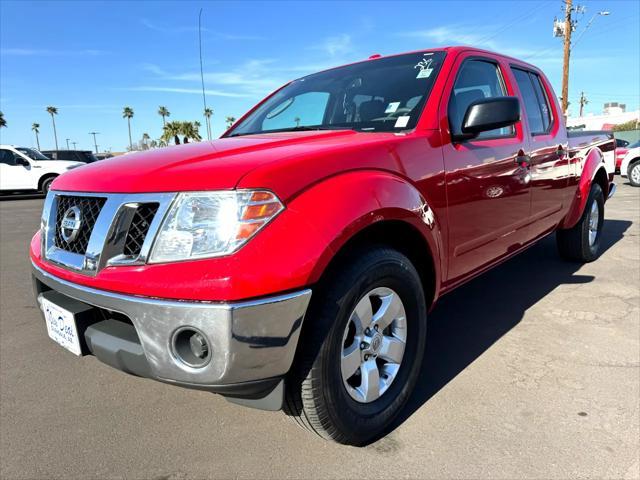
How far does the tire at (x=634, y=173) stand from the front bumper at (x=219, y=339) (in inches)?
563

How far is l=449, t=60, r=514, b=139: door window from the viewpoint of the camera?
2.62m

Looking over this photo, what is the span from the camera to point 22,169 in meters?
14.3

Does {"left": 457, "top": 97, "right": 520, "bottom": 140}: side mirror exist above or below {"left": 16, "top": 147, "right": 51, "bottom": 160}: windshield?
below

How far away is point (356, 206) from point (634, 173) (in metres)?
14.1

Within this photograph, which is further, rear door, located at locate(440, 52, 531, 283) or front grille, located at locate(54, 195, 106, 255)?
rear door, located at locate(440, 52, 531, 283)

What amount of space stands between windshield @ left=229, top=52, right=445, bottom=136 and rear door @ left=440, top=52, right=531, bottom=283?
19 centimetres

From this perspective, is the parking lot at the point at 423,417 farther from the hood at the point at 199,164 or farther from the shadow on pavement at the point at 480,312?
the hood at the point at 199,164

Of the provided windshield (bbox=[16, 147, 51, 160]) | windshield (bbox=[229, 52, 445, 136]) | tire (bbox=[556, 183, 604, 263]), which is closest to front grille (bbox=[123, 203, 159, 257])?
windshield (bbox=[229, 52, 445, 136])

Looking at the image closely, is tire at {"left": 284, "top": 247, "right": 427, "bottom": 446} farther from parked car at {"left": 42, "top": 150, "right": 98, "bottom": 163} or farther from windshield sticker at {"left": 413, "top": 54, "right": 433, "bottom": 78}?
parked car at {"left": 42, "top": 150, "right": 98, "bottom": 163}

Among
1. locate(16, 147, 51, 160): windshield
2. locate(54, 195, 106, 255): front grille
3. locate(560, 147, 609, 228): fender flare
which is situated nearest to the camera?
locate(54, 195, 106, 255): front grille

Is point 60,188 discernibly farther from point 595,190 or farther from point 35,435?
point 595,190

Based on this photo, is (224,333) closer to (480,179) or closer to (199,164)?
(199,164)

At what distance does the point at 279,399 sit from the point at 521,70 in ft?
10.7

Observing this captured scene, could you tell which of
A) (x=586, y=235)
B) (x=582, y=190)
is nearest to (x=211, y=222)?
(x=582, y=190)
